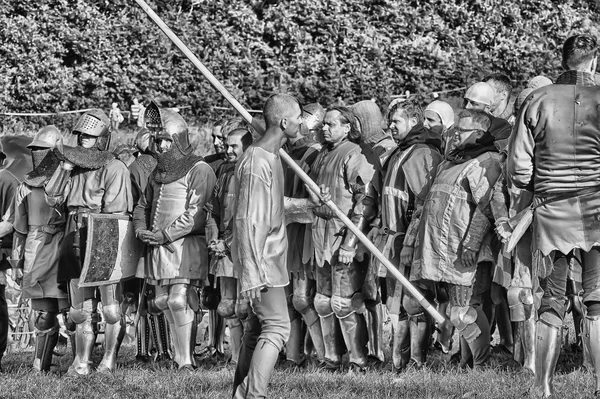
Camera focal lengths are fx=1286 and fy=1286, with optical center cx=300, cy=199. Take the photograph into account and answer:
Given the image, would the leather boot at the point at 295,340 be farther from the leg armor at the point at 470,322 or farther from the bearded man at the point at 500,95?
the bearded man at the point at 500,95

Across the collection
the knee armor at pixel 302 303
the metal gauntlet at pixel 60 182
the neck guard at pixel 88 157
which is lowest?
the knee armor at pixel 302 303

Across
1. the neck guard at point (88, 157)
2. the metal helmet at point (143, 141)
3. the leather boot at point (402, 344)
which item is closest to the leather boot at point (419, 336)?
the leather boot at point (402, 344)

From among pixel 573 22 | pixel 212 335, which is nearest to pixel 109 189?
pixel 212 335

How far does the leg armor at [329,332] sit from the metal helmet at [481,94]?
2.07 m

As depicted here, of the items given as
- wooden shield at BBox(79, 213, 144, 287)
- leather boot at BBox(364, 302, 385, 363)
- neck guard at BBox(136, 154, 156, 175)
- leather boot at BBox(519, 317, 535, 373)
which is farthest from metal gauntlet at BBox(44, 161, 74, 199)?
leather boot at BBox(519, 317, 535, 373)

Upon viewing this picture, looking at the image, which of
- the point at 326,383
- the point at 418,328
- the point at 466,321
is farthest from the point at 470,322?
the point at 326,383

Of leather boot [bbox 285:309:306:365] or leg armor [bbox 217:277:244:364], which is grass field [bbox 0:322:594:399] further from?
leg armor [bbox 217:277:244:364]

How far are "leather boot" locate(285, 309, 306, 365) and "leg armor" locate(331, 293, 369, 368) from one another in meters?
0.71

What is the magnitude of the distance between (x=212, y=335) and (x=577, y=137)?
202 inches

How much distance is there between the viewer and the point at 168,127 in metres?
11.7

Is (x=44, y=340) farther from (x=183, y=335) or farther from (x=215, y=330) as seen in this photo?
(x=215, y=330)

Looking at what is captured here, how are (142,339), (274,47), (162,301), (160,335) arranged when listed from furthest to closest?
1. (274,47)
2. (142,339)
3. (160,335)
4. (162,301)

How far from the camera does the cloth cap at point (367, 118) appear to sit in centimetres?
1172

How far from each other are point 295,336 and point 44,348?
7.46 ft
